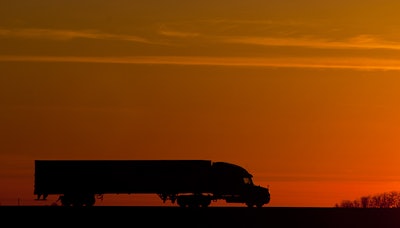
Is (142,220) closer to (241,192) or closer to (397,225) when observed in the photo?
(397,225)

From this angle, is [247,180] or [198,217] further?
[247,180]

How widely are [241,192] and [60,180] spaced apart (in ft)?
45.4

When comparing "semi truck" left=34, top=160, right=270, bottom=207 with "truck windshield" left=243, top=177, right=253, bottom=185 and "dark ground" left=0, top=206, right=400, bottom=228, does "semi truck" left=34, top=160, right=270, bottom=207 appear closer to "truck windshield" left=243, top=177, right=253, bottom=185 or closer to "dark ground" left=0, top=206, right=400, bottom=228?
"truck windshield" left=243, top=177, right=253, bottom=185

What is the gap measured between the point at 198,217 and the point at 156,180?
81.8 ft

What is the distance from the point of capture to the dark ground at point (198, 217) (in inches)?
2275

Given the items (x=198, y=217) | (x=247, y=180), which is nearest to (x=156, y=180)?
(x=247, y=180)

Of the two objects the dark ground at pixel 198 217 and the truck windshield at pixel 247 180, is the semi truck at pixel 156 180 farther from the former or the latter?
the dark ground at pixel 198 217

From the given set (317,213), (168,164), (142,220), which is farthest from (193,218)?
(168,164)

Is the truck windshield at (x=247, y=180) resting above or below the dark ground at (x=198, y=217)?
above

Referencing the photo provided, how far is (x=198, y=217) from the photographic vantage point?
2457 inches

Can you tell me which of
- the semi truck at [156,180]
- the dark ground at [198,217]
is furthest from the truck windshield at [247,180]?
the dark ground at [198,217]

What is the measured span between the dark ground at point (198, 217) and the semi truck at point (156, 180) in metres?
14.7

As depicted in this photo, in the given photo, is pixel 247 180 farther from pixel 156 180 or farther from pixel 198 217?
pixel 198 217

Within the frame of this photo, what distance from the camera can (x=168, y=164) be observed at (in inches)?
3418
